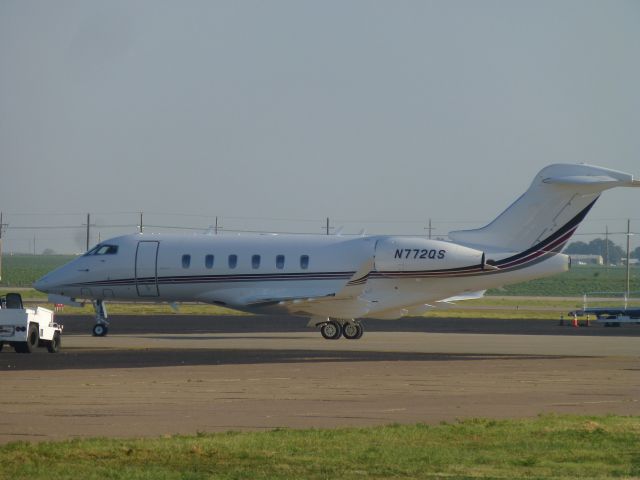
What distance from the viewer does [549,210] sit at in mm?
37594

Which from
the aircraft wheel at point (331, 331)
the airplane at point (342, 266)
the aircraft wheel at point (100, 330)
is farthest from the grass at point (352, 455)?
the aircraft wheel at point (100, 330)

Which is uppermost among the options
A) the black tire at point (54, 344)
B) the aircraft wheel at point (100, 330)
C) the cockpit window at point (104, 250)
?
the cockpit window at point (104, 250)

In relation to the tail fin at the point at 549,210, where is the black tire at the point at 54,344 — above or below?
below

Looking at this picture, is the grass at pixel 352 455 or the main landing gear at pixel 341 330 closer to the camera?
the grass at pixel 352 455

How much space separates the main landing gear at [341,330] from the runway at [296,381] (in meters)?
0.49

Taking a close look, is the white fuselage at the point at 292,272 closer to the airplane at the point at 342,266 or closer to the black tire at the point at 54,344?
the airplane at the point at 342,266

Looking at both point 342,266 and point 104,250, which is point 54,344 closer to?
point 104,250

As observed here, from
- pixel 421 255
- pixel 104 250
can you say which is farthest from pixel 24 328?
pixel 421 255

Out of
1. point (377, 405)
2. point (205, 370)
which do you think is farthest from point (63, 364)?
point (377, 405)

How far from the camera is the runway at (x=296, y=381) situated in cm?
1675

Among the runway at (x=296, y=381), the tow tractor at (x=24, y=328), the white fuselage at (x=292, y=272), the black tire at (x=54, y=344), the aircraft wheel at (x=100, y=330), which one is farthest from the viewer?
the aircraft wheel at (x=100, y=330)

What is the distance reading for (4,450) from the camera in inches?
523

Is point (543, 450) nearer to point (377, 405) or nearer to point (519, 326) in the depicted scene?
point (377, 405)

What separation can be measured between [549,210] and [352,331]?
24.5 feet
